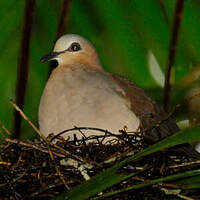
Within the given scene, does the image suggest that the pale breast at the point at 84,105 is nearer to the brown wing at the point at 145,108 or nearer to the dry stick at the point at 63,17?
the brown wing at the point at 145,108

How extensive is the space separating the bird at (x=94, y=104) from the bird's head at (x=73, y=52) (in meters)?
0.04

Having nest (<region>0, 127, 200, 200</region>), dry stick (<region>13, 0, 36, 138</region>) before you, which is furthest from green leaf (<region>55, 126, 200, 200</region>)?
dry stick (<region>13, 0, 36, 138</region>)

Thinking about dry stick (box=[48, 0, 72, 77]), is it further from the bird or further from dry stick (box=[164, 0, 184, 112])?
dry stick (box=[164, 0, 184, 112])

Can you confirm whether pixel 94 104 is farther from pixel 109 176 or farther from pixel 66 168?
pixel 109 176

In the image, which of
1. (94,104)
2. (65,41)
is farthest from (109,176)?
(65,41)

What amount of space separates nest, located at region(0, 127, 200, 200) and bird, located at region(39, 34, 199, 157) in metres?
0.34

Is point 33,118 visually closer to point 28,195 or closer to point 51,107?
point 51,107

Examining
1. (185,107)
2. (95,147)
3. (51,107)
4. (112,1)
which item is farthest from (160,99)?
(95,147)

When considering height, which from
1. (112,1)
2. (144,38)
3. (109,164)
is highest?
(112,1)

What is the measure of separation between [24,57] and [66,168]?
4.46 feet

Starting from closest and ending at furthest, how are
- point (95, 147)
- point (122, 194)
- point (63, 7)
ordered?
point (122, 194), point (95, 147), point (63, 7)

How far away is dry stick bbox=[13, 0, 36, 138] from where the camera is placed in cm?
296

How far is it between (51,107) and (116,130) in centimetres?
31

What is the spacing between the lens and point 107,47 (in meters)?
3.23
